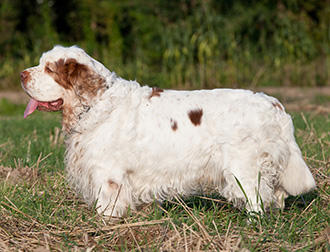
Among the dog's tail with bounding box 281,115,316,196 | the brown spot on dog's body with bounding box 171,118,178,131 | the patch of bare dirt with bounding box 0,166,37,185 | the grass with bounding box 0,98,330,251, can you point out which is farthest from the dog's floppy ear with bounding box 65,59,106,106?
the dog's tail with bounding box 281,115,316,196

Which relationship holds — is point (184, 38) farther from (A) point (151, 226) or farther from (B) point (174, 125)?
(A) point (151, 226)

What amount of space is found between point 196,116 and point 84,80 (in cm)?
82

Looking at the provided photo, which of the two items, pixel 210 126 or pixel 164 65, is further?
pixel 164 65

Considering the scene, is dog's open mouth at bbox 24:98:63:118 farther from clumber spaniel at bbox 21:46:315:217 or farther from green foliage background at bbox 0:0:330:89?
green foliage background at bbox 0:0:330:89

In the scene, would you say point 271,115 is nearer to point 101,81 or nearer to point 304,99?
point 101,81

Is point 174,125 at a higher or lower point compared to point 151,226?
higher

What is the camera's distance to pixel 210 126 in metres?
3.18

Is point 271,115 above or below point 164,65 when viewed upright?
above

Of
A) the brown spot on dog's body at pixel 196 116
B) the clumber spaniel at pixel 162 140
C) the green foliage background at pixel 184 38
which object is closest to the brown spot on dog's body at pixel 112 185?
the clumber spaniel at pixel 162 140

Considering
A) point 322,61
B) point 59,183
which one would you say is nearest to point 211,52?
point 322,61

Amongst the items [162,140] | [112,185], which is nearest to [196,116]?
[162,140]

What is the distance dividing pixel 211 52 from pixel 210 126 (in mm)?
7503

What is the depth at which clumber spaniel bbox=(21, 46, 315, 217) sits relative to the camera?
124 inches

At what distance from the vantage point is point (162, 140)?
3.22m
